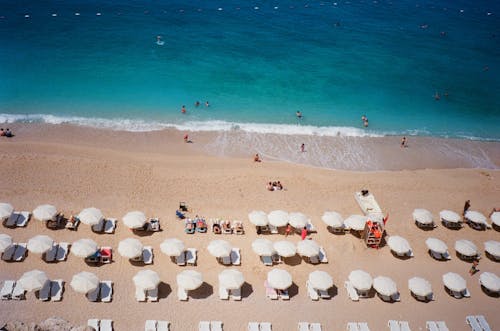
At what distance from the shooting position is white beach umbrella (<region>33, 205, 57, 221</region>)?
19562 millimetres

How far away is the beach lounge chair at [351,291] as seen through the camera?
18.2m

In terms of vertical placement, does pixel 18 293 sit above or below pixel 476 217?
below

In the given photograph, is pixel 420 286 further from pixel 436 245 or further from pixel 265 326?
pixel 265 326

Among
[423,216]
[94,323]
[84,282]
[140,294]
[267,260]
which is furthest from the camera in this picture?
A: [423,216]

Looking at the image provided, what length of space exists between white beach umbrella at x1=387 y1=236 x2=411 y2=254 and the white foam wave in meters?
13.1

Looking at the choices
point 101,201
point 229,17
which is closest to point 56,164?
point 101,201

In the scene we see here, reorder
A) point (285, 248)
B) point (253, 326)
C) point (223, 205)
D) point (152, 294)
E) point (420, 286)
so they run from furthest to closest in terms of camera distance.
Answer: point (223, 205), point (285, 248), point (420, 286), point (152, 294), point (253, 326)

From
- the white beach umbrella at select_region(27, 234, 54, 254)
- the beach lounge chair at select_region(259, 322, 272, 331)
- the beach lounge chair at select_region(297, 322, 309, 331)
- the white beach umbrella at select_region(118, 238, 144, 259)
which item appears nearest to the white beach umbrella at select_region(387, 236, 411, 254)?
the beach lounge chair at select_region(297, 322, 309, 331)

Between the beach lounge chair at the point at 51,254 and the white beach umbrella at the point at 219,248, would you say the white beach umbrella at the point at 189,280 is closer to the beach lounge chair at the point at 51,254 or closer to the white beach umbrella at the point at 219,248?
the white beach umbrella at the point at 219,248

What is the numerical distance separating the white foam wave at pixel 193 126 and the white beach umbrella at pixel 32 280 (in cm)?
1552

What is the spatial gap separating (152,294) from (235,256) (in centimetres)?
414

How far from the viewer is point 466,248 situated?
20.5 metres

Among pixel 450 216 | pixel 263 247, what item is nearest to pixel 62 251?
pixel 263 247

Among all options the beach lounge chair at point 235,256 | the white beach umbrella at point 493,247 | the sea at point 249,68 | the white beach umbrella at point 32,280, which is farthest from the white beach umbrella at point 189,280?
the sea at point 249,68
